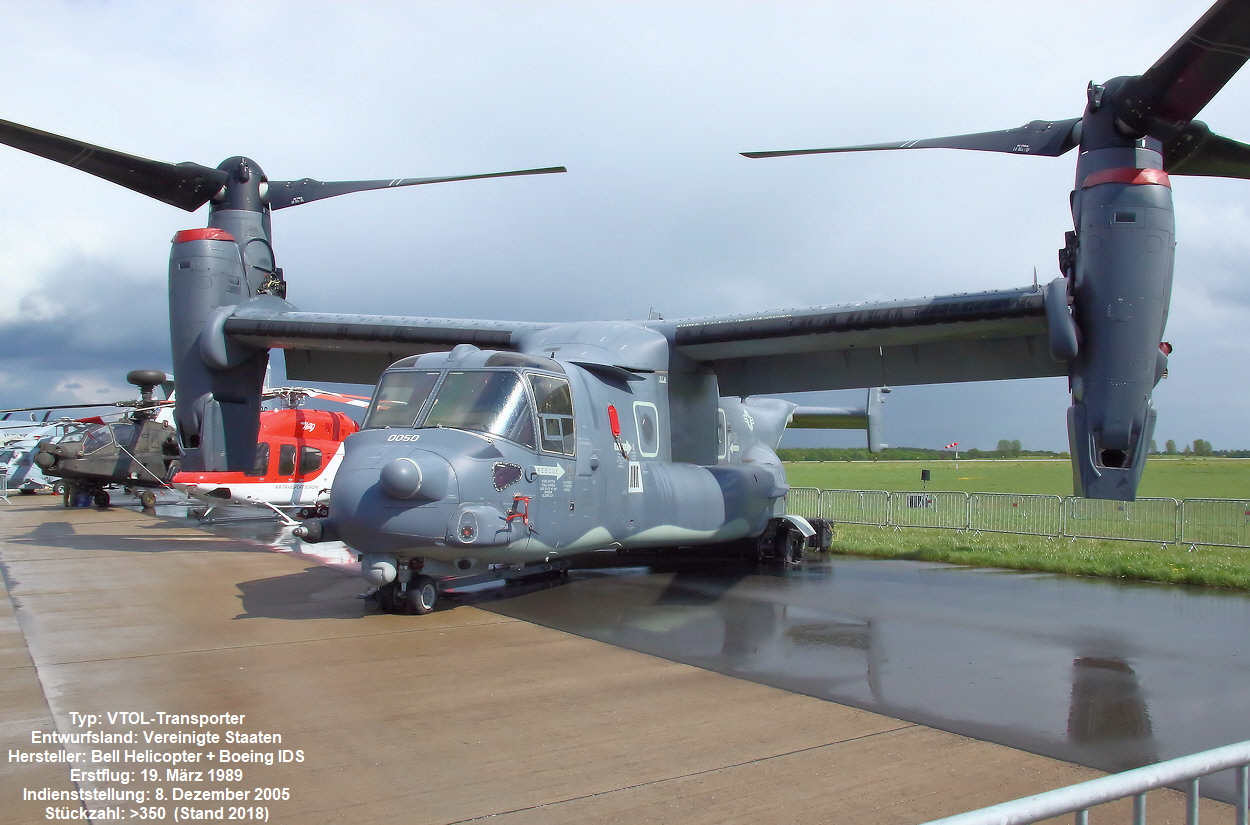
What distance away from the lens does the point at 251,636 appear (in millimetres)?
7629

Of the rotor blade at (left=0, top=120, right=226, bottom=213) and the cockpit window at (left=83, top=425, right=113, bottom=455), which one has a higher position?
the rotor blade at (left=0, top=120, right=226, bottom=213)

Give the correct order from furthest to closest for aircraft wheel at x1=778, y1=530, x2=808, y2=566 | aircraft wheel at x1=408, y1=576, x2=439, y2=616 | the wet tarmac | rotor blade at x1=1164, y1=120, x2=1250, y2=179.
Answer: aircraft wheel at x1=778, y1=530, x2=808, y2=566, rotor blade at x1=1164, y1=120, x2=1250, y2=179, aircraft wheel at x1=408, y1=576, x2=439, y2=616, the wet tarmac

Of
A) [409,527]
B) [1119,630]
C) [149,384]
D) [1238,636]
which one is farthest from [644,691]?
[149,384]

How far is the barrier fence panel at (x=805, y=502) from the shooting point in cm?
2012

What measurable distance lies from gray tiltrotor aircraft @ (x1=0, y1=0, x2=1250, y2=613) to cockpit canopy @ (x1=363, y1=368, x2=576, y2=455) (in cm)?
2

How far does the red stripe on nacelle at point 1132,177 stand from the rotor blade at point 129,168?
12396 millimetres

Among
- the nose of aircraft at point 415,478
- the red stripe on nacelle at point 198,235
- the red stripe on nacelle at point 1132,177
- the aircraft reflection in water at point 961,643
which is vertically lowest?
the aircraft reflection in water at point 961,643

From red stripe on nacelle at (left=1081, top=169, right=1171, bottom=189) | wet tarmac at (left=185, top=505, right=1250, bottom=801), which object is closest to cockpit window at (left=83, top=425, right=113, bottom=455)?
wet tarmac at (left=185, top=505, right=1250, bottom=801)

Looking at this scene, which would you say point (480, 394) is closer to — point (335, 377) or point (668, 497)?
point (668, 497)

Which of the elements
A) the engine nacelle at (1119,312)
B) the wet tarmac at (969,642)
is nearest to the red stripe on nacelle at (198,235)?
the wet tarmac at (969,642)

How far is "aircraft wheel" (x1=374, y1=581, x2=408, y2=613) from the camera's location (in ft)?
28.7

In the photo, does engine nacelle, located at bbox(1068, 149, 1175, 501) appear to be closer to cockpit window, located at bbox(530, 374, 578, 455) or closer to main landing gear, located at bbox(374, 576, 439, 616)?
cockpit window, located at bbox(530, 374, 578, 455)

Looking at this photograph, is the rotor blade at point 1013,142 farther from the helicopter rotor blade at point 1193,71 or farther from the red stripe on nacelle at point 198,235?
the red stripe on nacelle at point 198,235

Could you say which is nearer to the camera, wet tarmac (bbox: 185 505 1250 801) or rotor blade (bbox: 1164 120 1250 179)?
wet tarmac (bbox: 185 505 1250 801)
